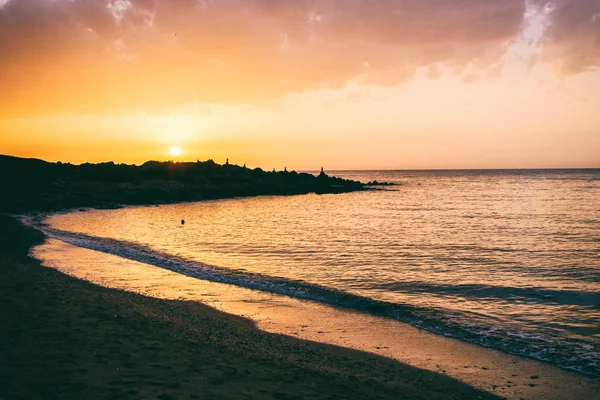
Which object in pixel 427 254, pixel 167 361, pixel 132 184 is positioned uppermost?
pixel 132 184

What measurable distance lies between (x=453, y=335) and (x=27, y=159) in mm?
82484

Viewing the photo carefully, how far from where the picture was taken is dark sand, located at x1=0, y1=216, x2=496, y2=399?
8.39 m

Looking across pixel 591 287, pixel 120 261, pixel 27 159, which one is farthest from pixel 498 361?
pixel 27 159

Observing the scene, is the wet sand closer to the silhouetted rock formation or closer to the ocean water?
the ocean water

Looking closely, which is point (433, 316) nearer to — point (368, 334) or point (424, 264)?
point (368, 334)

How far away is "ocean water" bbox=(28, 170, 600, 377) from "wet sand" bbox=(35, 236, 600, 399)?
2.93ft

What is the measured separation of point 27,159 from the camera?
245 feet

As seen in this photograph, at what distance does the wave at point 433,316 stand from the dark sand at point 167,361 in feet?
12.3

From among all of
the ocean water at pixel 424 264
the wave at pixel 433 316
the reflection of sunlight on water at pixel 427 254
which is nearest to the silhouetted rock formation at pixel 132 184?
the reflection of sunlight on water at pixel 427 254

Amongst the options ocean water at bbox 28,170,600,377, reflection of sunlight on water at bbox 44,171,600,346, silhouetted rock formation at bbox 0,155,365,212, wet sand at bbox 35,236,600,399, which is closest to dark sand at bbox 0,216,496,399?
wet sand at bbox 35,236,600,399

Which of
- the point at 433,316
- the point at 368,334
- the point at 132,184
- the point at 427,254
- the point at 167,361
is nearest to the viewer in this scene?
the point at 167,361

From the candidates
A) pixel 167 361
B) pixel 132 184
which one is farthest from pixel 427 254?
pixel 132 184

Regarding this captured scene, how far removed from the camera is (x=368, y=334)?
13.7m

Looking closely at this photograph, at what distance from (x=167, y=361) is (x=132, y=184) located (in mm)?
83736
